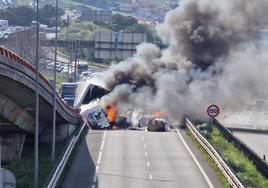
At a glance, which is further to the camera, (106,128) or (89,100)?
(89,100)

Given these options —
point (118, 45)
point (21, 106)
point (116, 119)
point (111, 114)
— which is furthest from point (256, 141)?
point (118, 45)

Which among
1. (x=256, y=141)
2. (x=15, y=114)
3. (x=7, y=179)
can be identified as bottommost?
(x=256, y=141)

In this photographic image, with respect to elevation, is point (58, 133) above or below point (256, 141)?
above

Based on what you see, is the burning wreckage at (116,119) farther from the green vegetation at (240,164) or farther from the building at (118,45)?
the building at (118,45)

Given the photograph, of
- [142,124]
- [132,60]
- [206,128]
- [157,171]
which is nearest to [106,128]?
[142,124]

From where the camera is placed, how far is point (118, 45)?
11969cm

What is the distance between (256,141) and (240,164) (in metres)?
30.0

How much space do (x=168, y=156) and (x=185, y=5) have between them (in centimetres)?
3682

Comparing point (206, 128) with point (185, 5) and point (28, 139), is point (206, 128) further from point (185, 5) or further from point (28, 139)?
point (185, 5)

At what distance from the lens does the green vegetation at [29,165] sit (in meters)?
45.9

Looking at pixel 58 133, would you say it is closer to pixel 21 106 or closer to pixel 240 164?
pixel 21 106

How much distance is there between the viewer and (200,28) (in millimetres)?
87125

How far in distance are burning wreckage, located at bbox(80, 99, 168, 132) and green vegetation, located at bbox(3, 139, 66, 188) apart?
8336 mm

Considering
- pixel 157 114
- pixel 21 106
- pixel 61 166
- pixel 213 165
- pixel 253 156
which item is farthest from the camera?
pixel 157 114
